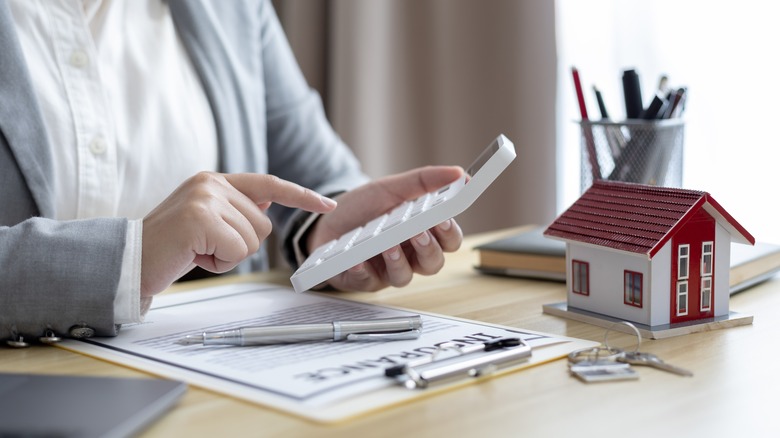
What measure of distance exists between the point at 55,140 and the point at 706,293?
698 millimetres

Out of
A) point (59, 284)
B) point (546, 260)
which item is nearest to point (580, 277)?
point (546, 260)

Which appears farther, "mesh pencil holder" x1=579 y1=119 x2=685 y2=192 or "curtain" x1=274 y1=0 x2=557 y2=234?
"curtain" x1=274 y1=0 x2=557 y2=234

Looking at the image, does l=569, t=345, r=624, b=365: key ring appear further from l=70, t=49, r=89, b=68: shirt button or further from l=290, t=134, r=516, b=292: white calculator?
l=70, t=49, r=89, b=68: shirt button

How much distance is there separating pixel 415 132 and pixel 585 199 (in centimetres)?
108

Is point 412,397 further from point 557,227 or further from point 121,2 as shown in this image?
point 121,2

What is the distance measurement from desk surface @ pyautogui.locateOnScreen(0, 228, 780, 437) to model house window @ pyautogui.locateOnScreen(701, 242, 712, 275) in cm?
5

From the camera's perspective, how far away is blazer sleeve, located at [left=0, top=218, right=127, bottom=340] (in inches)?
28.5

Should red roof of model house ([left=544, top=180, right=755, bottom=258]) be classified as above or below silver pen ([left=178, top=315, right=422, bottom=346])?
above

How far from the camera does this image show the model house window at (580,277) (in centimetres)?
81

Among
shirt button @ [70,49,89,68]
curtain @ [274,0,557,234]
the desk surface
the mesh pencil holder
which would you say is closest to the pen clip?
the desk surface

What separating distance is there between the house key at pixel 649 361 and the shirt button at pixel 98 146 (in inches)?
25.4

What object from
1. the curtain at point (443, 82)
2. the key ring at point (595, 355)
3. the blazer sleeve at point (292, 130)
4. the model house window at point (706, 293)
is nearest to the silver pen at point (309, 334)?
the key ring at point (595, 355)

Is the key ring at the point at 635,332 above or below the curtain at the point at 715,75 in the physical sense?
below

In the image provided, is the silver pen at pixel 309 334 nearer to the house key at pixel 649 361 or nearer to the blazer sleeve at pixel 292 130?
the house key at pixel 649 361
